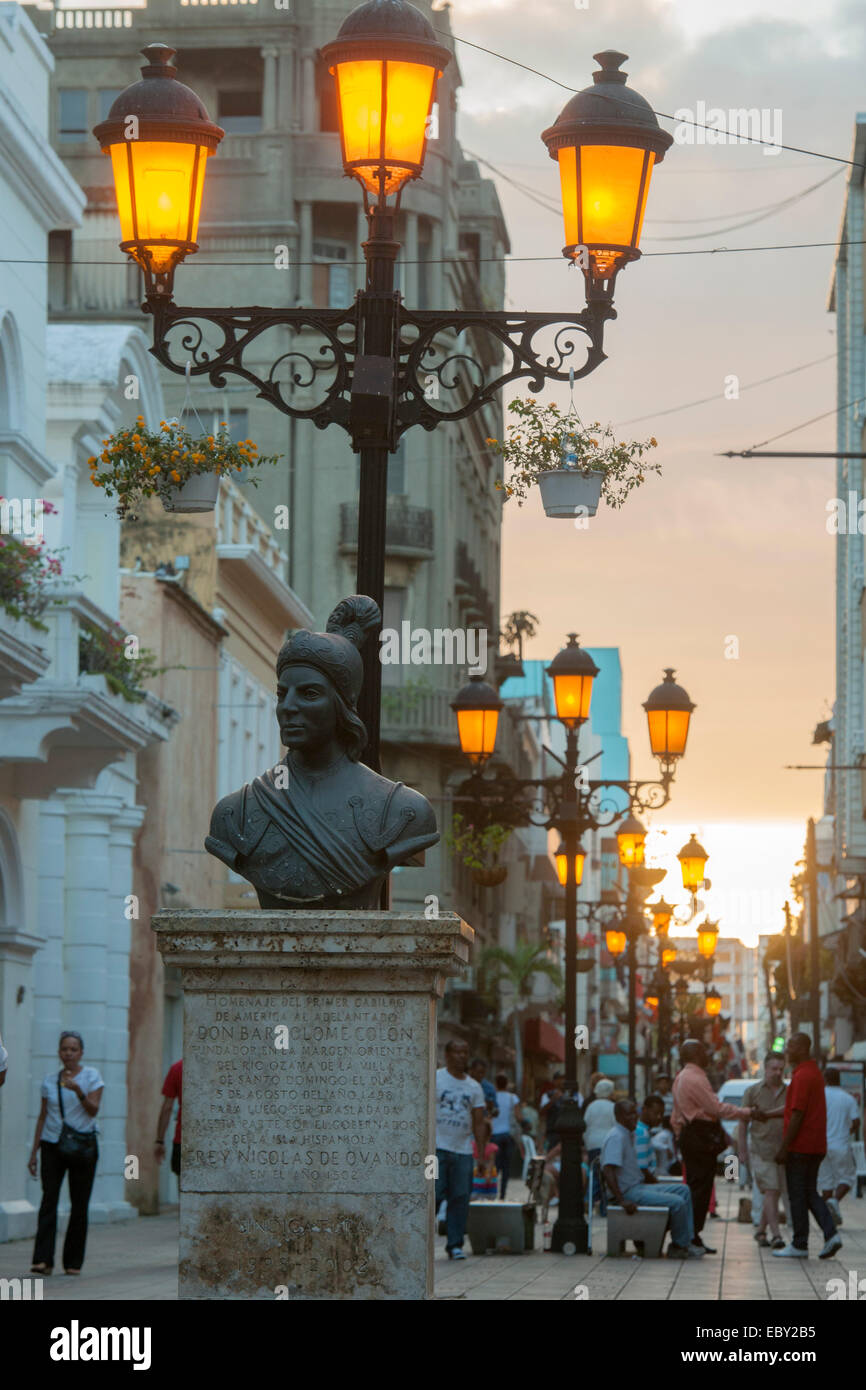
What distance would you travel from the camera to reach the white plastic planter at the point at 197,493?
10.1 m

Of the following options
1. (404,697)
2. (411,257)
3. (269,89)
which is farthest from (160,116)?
(404,697)

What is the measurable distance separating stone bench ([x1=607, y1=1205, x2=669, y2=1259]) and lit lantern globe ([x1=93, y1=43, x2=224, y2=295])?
1147 centimetres

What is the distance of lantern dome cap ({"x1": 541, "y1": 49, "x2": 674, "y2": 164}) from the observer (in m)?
9.61

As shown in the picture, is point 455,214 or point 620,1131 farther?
point 455,214

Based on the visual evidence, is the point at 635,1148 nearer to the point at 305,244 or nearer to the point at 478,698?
the point at 478,698

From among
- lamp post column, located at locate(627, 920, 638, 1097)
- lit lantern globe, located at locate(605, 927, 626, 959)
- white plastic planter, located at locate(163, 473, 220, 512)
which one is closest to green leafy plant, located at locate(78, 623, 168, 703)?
lamp post column, located at locate(627, 920, 638, 1097)

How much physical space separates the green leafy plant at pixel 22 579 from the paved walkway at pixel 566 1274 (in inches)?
204

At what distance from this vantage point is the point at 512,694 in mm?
89688

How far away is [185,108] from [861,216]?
3589cm

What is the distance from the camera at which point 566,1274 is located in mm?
16781

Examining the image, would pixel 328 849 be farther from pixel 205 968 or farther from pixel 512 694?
pixel 512 694

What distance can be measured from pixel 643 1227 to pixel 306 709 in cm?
1185
